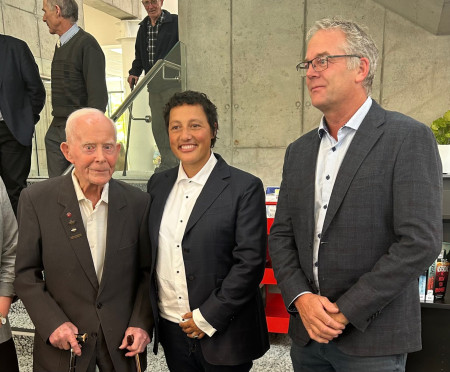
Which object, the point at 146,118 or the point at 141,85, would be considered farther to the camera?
the point at 146,118

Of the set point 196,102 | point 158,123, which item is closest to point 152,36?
point 158,123

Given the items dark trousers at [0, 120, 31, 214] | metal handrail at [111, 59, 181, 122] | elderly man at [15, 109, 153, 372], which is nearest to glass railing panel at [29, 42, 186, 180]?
metal handrail at [111, 59, 181, 122]

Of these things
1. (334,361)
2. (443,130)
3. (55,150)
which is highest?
(443,130)

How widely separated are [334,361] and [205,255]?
0.63 meters

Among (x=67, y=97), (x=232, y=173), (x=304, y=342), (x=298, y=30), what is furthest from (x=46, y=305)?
(x=298, y=30)

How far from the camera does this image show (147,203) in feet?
5.49

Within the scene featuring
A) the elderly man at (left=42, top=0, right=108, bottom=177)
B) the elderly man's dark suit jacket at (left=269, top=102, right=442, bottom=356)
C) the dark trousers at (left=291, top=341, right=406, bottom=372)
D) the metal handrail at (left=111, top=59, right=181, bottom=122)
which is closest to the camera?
the elderly man's dark suit jacket at (left=269, top=102, right=442, bottom=356)

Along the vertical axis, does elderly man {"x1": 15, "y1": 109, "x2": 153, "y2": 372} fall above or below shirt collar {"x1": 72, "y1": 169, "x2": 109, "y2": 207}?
below

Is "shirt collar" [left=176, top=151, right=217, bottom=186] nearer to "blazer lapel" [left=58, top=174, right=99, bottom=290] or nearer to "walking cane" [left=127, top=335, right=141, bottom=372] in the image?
"blazer lapel" [left=58, top=174, right=99, bottom=290]

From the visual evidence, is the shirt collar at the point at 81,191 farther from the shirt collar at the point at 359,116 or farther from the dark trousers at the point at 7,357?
the shirt collar at the point at 359,116

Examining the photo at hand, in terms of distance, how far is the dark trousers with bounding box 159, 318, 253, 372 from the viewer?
160 centimetres

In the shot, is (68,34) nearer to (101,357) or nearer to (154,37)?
(154,37)

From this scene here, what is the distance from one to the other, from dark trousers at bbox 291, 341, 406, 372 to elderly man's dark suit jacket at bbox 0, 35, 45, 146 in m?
2.83

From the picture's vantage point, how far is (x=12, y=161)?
324 cm
